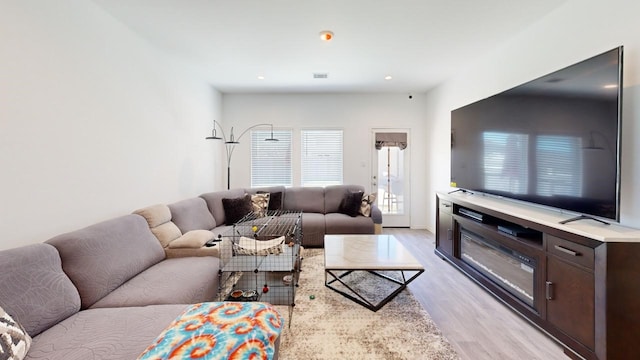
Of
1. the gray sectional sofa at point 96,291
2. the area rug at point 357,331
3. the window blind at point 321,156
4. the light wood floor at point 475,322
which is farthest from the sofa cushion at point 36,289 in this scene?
the window blind at point 321,156

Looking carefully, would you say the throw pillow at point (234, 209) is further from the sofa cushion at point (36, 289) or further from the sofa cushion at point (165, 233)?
the sofa cushion at point (36, 289)

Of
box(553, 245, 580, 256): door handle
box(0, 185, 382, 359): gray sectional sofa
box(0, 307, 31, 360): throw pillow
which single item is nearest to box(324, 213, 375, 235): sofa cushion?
box(0, 185, 382, 359): gray sectional sofa

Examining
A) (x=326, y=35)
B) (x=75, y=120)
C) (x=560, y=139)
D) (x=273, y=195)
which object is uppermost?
(x=326, y=35)

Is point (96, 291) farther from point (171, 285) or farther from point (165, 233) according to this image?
point (165, 233)

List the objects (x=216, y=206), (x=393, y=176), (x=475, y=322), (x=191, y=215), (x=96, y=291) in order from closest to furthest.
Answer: (x=96, y=291) → (x=475, y=322) → (x=191, y=215) → (x=216, y=206) → (x=393, y=176)

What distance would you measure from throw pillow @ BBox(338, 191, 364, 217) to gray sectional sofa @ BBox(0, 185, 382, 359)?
89.9 inches

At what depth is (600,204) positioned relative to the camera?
5.63ft

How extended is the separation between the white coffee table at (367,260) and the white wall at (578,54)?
1.61 m

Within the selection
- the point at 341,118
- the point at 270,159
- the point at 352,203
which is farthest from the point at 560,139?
the point at 270,159

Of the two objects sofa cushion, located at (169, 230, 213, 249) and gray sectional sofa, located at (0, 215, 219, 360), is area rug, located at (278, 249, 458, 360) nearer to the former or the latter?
gray sectional sofa, located at (0, 215, 219, 360)

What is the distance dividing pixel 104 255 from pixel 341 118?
4.22 m

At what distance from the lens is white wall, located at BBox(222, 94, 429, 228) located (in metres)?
4.99

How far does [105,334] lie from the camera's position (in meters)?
1.28

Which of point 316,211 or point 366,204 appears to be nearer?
point 366,204
